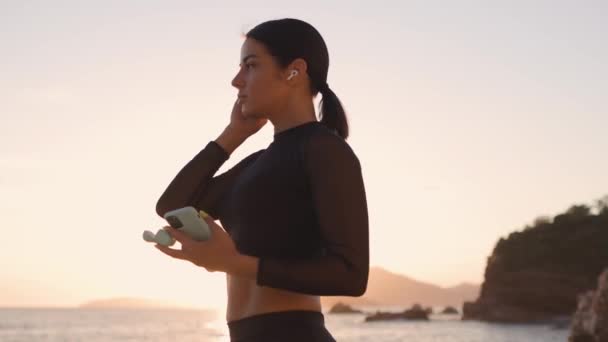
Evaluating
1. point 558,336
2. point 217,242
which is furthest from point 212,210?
point 558,336

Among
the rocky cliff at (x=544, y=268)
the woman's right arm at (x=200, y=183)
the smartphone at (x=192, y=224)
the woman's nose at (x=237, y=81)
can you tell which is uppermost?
the rocky cliff at (x=544, y=268)

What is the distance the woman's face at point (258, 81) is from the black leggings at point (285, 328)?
2.30 ft

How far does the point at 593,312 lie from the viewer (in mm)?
35750

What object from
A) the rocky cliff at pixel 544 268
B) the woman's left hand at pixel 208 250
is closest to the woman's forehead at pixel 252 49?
the woman's left hand at pixel 208 250

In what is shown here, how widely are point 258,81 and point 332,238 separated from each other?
646 millimetres

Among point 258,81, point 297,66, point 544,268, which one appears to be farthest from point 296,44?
point 544,268

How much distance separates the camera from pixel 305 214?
2855 millimetres

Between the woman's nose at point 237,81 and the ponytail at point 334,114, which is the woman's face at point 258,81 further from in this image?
the ponytail at point 334,114

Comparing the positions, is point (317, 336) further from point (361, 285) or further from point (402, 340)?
point (402, 340)

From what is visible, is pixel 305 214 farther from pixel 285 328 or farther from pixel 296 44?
pixel 296 44

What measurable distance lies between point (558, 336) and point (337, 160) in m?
78.0

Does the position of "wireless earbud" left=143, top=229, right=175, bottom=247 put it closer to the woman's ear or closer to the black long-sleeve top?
the black long-sleeve top

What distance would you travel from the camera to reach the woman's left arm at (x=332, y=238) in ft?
8.32

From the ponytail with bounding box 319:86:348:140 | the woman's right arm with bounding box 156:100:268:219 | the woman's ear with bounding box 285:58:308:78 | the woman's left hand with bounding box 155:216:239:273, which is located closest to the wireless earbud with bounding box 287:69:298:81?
the woman's ear with bounding box 285:58:308:78
